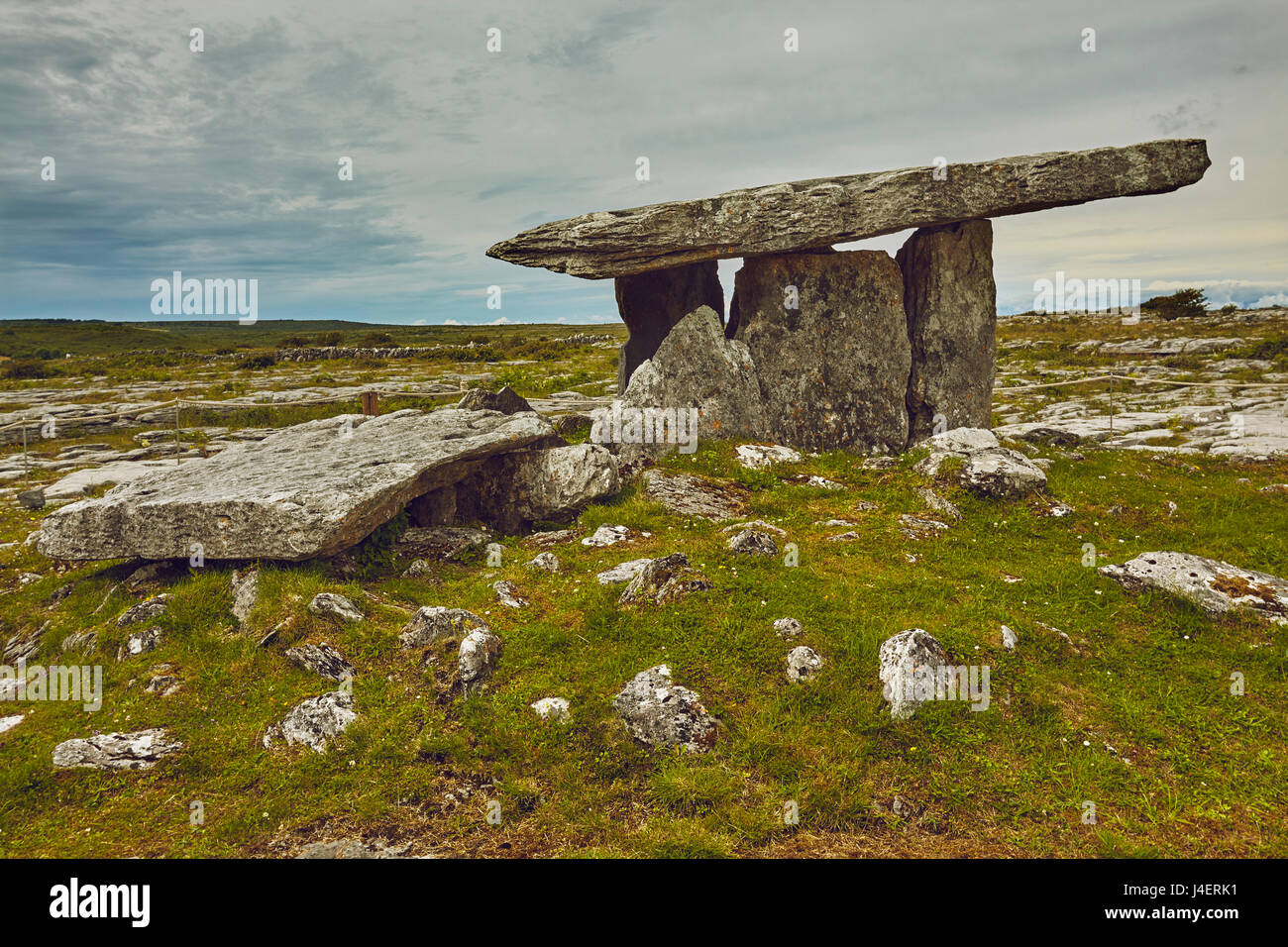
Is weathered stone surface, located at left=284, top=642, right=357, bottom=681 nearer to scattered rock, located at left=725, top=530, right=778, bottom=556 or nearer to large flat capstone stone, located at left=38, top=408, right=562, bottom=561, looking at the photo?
large flat capstone stone, located at left=38, top=408, right=562, bottom=561

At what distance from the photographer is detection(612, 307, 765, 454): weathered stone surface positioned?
16.9 metres

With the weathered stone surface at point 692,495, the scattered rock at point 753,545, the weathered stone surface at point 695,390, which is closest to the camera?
the scattered rock at point 753,545

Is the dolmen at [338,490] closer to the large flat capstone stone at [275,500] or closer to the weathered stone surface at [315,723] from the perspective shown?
the large flat capstone stone at [275,500]

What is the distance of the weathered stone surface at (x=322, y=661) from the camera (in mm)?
9181

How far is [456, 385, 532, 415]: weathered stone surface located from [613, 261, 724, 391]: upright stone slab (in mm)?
4505

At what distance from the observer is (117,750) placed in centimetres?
814

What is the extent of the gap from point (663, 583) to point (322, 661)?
4520 millimetres

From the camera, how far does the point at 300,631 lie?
386 inches

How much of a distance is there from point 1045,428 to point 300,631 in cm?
1914

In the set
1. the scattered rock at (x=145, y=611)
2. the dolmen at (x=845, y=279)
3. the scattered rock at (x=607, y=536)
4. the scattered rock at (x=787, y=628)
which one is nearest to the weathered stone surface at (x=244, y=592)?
the scattered rock at (x=145, y=611)

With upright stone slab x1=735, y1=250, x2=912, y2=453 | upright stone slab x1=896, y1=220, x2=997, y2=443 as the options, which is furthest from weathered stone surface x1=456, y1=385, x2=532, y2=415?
upright stone slab x1=896, y1=220, x2=997, y2=443

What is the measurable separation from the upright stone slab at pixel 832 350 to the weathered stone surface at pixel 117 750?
13849mm
